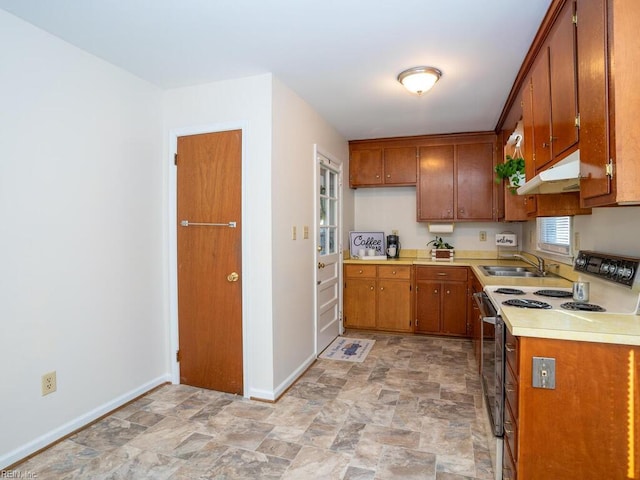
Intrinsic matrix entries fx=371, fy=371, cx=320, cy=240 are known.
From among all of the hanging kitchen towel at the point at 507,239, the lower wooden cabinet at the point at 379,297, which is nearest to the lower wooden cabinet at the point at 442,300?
the lower wooden cabinet at the point at 379,297

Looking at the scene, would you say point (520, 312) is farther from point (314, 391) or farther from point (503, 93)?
point (503, 93)

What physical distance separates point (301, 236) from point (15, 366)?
6.84 ft

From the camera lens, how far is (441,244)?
15.7 ft

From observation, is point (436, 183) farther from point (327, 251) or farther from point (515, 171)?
point (515, 171)

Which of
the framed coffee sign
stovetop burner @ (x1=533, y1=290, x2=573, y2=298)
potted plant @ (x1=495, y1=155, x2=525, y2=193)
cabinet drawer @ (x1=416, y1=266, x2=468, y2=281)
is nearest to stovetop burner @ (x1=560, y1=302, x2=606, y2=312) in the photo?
stovetop burner @ (x1=533, y1=290, x2=573, y2=298)

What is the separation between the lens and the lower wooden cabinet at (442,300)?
166 inches

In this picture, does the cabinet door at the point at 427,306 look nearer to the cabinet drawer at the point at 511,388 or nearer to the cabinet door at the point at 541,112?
the cabinet door at the point at 541,112

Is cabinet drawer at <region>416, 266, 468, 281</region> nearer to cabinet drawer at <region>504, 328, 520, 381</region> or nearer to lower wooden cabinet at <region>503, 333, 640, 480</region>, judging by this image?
cabinet drawer at <region>504, 328, 520, 381</region>

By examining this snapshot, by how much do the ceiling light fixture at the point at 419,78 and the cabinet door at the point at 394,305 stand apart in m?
2.33

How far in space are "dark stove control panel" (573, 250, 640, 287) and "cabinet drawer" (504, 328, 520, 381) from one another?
2.01 ft

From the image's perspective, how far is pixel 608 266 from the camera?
77.2 inches

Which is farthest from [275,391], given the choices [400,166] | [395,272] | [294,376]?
[400,166]

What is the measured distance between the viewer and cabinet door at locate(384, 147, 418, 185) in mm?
4668

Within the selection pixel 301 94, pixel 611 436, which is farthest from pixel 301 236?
pixel 611 436
